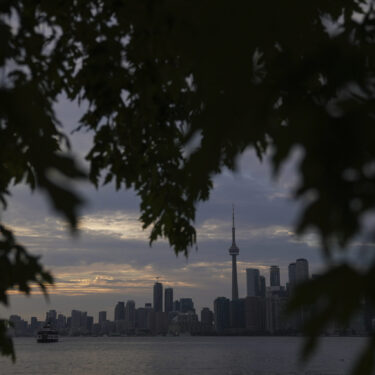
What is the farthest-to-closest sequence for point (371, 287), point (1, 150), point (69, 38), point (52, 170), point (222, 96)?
point (69, 38), point (1, 150), point (52, 170), point (222, 96), point (371, 287)

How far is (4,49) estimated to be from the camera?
2.06 m

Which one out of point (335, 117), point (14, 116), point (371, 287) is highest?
point (14, 116)

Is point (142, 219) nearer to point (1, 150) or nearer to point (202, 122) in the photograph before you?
point (1, 150)

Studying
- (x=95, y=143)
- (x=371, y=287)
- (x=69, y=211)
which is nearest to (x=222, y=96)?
(x=69, y=211)

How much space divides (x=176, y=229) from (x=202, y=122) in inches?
→ 226

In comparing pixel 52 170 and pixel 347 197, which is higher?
pixel 52 170

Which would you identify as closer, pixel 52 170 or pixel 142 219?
pixel 52 170

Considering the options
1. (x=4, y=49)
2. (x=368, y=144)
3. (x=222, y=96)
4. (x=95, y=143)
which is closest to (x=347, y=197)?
(x=368, y=144)

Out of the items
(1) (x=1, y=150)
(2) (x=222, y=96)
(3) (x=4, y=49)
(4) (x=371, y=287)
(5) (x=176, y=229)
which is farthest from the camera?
(5) (x=176, y=229)

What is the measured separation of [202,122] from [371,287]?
68 centimetres

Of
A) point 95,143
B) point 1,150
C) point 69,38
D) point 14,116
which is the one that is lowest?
point 14,116

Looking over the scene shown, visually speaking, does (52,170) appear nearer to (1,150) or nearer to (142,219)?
(1,150)

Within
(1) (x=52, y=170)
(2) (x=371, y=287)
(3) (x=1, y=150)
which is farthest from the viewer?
(3) (x=1, y=150)

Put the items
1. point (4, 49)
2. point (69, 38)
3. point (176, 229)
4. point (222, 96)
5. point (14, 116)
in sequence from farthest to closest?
point (176, 229) → point (69, 38) → point (4, 49) → point (14, 116) → point (222, 96)
